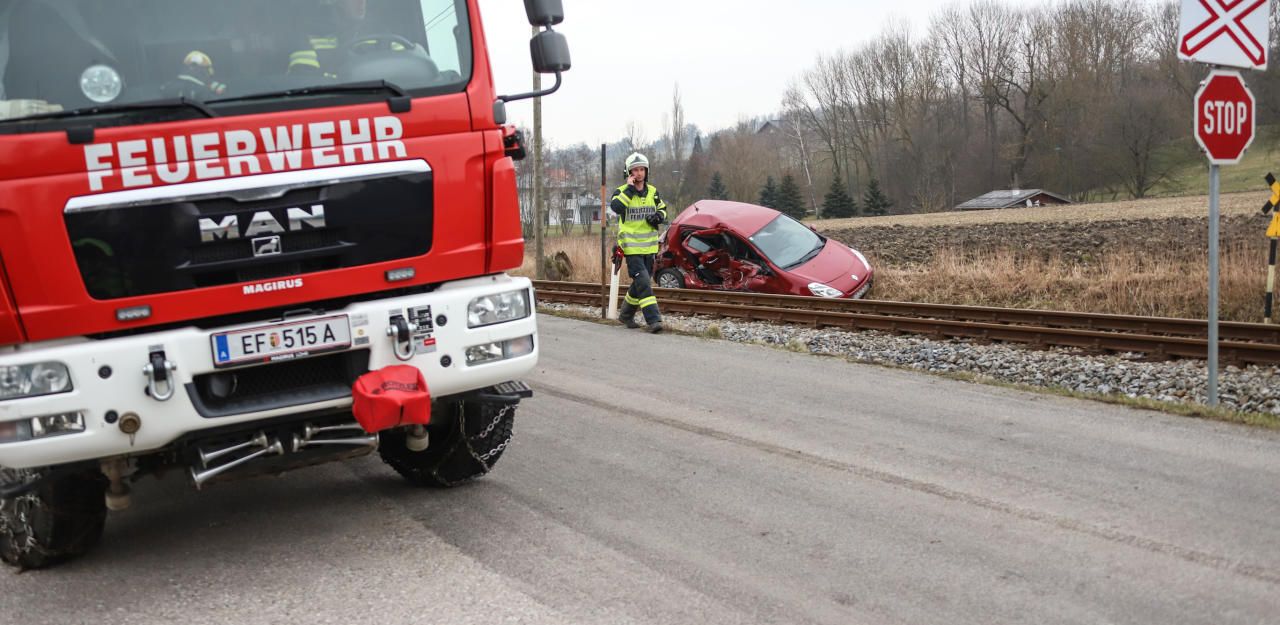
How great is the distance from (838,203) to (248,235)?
68.4 meters

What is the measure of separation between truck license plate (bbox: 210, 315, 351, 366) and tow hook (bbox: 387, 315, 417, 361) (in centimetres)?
18

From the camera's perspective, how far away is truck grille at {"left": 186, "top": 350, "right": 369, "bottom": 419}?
13.5 ft

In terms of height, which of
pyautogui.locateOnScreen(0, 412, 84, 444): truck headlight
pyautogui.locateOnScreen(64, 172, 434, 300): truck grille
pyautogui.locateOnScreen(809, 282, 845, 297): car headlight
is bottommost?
pyautogui.locateOnScreen(809, 282, 845, 297): car headlight

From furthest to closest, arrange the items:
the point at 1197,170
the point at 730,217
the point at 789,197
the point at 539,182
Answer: the point at 1197,170 → the point at 789,197 → the point at 539,182 → the point at 730,217

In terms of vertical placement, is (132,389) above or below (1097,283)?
above

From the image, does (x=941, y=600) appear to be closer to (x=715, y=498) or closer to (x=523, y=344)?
(x=715, y=498)

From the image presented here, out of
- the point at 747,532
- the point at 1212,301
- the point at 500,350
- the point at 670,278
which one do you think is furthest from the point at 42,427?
the point at 670,278

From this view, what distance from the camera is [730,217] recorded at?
1647 cm

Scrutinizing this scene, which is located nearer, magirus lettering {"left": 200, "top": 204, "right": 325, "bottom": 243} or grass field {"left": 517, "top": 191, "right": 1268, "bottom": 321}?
magirus lettering {"left": 200, "top": 204, "right": 325, "bottom": 243}

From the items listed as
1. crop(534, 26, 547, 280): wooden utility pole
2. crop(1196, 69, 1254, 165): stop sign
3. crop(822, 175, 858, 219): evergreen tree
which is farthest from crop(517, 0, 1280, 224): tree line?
crop(1196, 69, 1254, 165): stop sign

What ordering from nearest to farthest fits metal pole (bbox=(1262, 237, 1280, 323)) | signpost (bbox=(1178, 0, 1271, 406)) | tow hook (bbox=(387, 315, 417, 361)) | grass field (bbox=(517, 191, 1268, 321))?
tow hook (bbox=(387, 315, 417, 361)) → signpost (bbox=(1178, 0, 1271, 406)) → metal pole (bbox=(1262, 237, 1280, 323)) → grass field (bbox=(517, 191, 1268, 321))

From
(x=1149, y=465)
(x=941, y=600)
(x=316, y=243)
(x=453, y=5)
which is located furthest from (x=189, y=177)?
(x=1149, y=465)

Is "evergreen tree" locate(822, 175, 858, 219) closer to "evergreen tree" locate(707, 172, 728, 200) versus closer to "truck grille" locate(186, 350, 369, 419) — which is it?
"evergreen tree" locate(707, 172, 728, 200)

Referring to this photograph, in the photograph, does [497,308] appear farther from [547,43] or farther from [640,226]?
[640,226]
